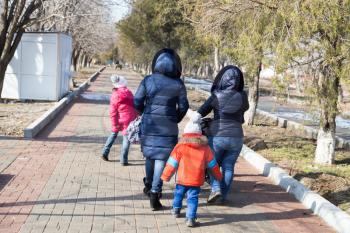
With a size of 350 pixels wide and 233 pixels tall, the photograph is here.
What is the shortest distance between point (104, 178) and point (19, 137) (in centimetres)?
360

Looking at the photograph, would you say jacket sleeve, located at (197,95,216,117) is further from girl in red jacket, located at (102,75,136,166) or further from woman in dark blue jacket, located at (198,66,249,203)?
girl in red jacket, located at (102,75,136,166)

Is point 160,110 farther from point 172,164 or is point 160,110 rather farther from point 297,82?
point 297,82

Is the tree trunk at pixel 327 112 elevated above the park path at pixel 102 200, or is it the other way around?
the tree trunk at pixel 327 112

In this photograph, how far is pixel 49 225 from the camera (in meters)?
5.34

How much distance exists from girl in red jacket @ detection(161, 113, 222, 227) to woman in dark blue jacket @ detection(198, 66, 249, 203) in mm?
820

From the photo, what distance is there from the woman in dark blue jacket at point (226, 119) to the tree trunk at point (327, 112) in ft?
11.7

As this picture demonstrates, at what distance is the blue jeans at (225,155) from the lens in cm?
648

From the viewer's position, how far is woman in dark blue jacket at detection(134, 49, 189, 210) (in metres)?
6.03

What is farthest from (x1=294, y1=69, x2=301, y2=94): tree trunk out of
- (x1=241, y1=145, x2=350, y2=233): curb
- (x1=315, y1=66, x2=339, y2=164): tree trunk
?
(x1=241, y1=145, x2=350, y2=233): curb

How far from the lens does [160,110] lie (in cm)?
605

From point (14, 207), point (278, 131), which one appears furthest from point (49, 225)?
point (278, 131)

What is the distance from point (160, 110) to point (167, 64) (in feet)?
1.75

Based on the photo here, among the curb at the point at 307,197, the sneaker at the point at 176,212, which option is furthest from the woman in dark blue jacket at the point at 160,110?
the curb at the point at 307,197

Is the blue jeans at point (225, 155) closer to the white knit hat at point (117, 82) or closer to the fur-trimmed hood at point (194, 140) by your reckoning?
the fur-trimmed hood at point (194, 140)
